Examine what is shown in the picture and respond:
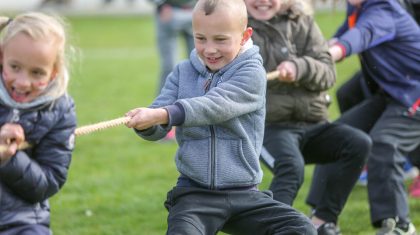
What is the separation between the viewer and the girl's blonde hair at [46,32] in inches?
160

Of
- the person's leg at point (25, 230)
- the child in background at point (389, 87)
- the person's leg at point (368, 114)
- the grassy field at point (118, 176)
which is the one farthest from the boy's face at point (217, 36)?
the person's leg at point (368, 114)

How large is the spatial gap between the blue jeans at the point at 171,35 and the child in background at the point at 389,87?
161 inches

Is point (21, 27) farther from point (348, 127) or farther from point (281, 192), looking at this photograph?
point (348, 127)

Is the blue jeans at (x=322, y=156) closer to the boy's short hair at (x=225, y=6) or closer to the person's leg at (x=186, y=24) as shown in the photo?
the boy's short hair at (x=225, y=6)

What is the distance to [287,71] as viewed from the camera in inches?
191

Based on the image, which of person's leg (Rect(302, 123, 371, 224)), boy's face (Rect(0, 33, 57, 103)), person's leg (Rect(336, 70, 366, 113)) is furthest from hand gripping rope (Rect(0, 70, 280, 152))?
person's leg (Rect(336, 70, 366, 113))

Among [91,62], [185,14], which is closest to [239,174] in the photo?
Answer: [185,14]

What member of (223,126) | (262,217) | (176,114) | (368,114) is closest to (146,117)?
(176,114)

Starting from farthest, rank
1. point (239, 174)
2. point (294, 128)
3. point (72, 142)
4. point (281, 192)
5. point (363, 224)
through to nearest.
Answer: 1. point (363, 224)
2. point (294, 128)
3. point (281, 192)
4. point (72, 142)
5. point (239, 174)

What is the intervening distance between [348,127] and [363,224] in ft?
2.54

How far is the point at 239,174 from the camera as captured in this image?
3936 mm

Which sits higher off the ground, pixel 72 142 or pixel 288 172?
pixel 72 142

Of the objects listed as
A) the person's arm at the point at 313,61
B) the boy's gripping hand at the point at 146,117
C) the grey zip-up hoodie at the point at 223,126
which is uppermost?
the boy's gripping hand at the point at 146,117

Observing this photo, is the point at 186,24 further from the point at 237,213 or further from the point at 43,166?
the point at 237,213
